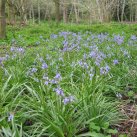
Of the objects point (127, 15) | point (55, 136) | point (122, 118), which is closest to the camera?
point (55, 136)

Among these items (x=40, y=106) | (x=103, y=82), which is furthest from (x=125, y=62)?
(x=40, y=106)

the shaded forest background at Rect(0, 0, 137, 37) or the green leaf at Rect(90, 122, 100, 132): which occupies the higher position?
the shaded forest background at Rect(0, 0, 137, 37)

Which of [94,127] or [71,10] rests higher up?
[71,10]

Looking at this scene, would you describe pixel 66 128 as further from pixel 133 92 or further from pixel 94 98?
pixel 133 92

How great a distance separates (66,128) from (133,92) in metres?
1.79

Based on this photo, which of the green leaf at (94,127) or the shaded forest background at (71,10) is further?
the shaded forest background at (71,10)

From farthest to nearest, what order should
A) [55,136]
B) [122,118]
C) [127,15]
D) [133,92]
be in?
[127,15]
[133,92]
[122,118]
[55,136]

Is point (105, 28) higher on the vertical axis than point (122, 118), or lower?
higher

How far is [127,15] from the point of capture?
129ft

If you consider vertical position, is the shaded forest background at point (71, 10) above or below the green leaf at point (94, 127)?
above

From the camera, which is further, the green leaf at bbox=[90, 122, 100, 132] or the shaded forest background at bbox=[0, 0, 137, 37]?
the shaded forest background at bbox=[0, 0, 137, 37]

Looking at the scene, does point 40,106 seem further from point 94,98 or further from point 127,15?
point 127,15

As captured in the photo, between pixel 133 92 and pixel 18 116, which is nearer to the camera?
pixel 18 116

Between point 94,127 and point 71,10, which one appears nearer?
point 94,127
